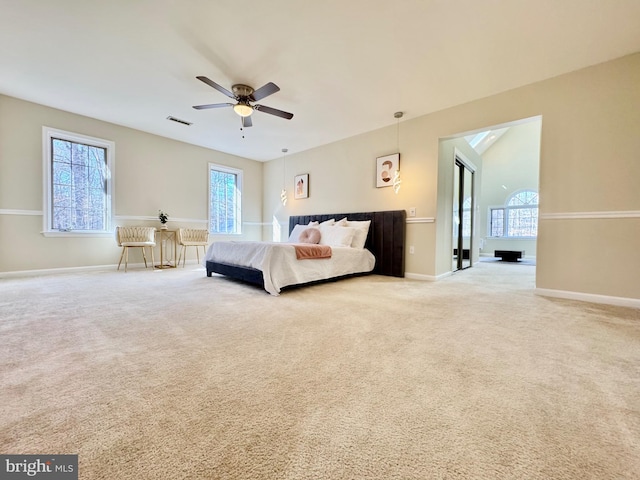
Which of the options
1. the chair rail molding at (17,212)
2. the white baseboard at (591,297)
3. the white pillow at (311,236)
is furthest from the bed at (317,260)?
the chair rail molding at (17,212)

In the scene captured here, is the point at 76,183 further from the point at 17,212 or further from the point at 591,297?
the point at 591,297

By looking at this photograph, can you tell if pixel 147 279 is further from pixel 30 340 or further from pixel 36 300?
pixel 30 340

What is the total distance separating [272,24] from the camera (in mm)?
2379

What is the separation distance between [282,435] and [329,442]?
17 centimetres

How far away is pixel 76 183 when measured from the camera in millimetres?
4484

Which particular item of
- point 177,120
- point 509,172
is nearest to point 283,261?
point 177,120

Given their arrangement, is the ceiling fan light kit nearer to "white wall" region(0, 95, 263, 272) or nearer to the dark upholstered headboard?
the dark upholstered headboard

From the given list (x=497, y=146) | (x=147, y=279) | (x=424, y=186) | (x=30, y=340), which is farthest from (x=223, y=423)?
(x=497, y=146)

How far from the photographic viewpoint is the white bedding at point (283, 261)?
3.10m

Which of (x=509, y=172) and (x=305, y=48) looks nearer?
(x=305, y=48)

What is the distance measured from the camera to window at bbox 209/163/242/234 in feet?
20.7

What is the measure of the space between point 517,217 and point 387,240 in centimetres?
713

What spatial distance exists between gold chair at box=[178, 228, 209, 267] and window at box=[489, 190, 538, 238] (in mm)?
9447
